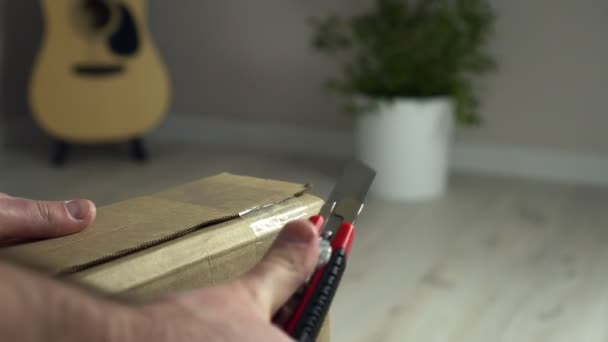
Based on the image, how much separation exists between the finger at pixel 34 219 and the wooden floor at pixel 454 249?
840 millimetres

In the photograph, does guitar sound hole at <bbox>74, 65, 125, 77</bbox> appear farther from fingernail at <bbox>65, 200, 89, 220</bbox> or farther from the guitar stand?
fingernail at <bbox>65, 200, 89, 220</bbox>

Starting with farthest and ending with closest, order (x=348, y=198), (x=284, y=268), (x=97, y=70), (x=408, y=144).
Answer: (x=97, y=70)
(x=408, y=144)
(x=348, y=198)
(x=284, y=268)

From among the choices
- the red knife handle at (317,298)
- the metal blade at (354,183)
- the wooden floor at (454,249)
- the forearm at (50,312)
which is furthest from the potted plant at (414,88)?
the forearm at (50,312)

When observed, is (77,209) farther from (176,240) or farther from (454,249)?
(454,249)

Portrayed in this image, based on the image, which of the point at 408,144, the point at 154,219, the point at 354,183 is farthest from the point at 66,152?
the point at 354,183

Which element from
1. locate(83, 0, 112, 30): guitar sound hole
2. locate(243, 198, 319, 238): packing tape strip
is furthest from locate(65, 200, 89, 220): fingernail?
locate(83, 0, 112, 30): guitar sound hole

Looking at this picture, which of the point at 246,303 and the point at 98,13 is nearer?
the point at 246,303

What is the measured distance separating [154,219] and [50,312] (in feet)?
0.99

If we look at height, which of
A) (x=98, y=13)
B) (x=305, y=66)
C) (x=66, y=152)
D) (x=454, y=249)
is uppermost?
(x=305, y=66)

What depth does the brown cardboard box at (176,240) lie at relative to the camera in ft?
1.76

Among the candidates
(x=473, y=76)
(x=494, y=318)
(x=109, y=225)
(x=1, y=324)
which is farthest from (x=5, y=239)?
(x=473, y=76)

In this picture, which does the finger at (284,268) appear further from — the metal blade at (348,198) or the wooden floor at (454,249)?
the wooden floor at (454,249)

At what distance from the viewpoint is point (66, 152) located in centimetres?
261

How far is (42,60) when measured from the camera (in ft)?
8.04
